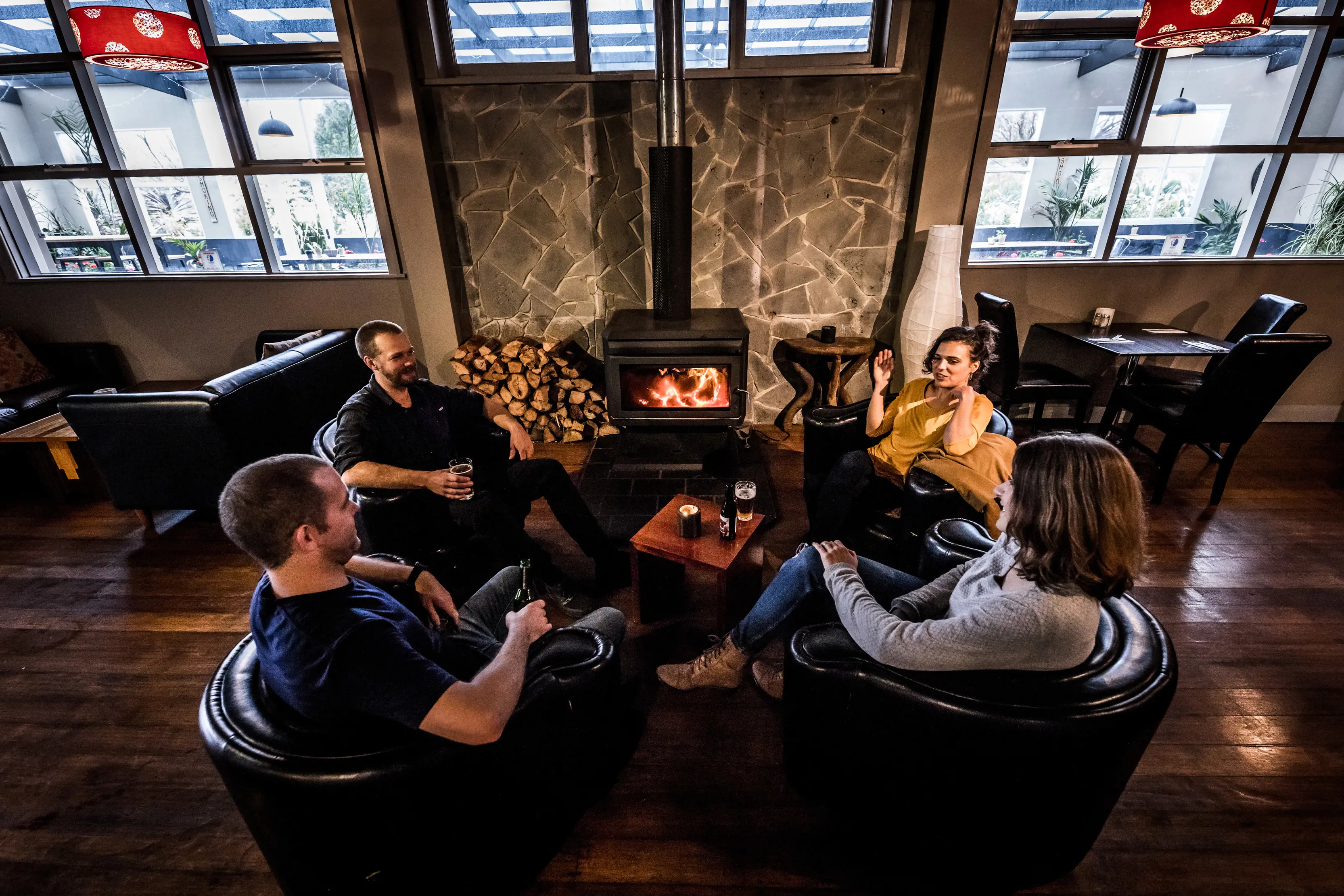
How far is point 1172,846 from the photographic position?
61.0 inches

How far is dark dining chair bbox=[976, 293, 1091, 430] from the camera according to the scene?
3.32 m

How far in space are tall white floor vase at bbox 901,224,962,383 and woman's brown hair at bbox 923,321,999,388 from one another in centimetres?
112

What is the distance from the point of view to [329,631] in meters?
1.06

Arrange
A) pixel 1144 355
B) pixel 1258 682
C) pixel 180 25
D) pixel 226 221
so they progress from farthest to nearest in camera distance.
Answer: pixel 226 221
pixel 1144 355
pixel 180 25
pixel 1258 682

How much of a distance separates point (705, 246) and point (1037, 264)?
84.0 inches

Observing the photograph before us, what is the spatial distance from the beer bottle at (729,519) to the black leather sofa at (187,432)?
A: 2.31 meters

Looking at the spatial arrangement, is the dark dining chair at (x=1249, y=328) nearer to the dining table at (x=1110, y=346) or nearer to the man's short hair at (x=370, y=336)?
the dining table at (x=1110, y=346)

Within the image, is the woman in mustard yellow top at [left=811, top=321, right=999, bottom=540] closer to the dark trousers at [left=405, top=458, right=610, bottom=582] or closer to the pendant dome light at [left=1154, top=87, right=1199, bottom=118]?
the dark trousers at [left=405, top=458, right=610, bottom=582]

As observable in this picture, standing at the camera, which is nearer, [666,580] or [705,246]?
[666,580]

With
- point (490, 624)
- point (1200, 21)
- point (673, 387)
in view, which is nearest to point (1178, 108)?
point (1200, 21)

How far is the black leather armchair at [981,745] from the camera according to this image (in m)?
1.11

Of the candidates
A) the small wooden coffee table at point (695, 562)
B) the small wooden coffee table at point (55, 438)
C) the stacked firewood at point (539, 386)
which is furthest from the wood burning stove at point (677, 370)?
the small wooden coffee table at point (55, 438)

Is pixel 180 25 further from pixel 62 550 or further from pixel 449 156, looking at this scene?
pixel 62 550

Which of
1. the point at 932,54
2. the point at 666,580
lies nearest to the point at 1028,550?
the point at 666,580
